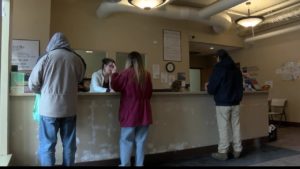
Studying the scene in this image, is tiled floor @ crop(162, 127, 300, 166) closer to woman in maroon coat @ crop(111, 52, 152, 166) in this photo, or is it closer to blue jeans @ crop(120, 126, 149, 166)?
blue jeans @ crop(120, 126, 149, 166)

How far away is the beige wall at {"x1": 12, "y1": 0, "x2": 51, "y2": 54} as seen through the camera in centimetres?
410

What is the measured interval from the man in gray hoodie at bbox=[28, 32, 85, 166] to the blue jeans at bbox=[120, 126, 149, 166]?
1.87ft

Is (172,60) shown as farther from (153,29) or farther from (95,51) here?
(95,51)

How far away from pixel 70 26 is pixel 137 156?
3.66 m

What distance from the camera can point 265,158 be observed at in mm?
3559

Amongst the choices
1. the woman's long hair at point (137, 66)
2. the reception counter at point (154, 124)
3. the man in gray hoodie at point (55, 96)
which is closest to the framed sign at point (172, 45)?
the reception counter at point (154, 124)

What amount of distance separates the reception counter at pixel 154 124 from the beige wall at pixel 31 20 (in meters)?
1.74

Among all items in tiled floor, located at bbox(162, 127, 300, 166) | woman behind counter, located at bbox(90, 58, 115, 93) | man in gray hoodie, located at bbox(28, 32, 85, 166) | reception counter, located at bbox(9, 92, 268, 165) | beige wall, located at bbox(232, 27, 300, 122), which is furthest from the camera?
beige wall, located at bbox(232, 27, 300, 122)

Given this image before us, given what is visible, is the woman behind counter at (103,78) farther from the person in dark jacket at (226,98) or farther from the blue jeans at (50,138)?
the person in dark jacket at (226,98)

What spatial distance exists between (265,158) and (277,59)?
463cm

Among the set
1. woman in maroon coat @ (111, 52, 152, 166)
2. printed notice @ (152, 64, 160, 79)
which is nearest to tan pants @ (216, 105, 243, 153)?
woman in maroon coat @ (111, 52, 152, 166)

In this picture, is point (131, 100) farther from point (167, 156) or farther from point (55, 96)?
point (167, 156)

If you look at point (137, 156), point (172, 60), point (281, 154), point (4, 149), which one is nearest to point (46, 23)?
point (4, 149)

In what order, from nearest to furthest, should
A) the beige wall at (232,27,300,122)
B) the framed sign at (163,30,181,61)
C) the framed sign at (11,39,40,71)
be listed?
the framed sign at (11,39,40,71) < the framed sign at (163,30,181,61) < the beige wall at (232,27,300,122)
